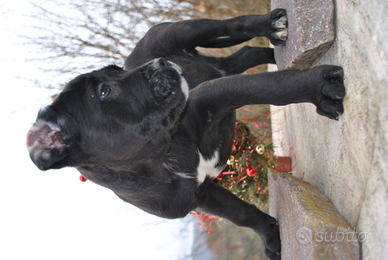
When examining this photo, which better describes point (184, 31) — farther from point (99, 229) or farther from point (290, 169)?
point (99, 229)

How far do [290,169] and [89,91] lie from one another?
2229 millimetres

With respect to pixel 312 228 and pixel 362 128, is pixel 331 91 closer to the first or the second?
pixel 362 128

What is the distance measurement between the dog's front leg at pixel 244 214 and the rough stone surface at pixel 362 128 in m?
0.62

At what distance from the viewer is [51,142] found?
119cm

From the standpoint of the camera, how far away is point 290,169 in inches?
115

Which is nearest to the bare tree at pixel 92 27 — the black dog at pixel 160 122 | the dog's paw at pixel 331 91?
the black dog at pixel 160 122

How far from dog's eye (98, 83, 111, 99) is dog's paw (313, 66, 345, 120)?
37.4 inches

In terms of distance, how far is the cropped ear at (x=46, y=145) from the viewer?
1.15m

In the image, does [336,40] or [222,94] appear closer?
[336,40]

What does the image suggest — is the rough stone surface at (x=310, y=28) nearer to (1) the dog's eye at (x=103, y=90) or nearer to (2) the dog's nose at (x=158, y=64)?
(2) the dog's nose at (x=158, y=64)

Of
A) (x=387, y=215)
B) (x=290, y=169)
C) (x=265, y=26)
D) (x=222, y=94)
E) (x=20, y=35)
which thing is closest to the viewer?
(x=387, y=215)

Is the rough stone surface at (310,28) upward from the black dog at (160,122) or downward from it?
upward

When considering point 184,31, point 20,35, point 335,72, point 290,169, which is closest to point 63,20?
point 20,35

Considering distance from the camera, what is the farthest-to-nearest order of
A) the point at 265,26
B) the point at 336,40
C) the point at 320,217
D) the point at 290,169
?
the point at 290,169 → the point at 265,26 → the point at 336,40 → the point at 320,217
